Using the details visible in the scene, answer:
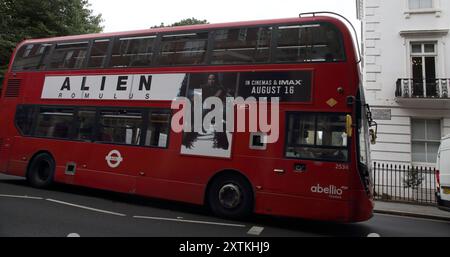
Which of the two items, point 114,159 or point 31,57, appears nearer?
point 114,159

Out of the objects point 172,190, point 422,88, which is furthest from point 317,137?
point 422,88

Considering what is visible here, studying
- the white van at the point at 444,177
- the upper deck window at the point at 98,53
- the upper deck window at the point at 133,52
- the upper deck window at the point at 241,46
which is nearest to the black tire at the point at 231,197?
the upper deck window at the point at 241,46

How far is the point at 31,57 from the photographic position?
435 inches

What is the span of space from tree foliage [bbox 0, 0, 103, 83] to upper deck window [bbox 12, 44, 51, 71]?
9437mm

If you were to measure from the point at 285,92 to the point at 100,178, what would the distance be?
5013 millimetres

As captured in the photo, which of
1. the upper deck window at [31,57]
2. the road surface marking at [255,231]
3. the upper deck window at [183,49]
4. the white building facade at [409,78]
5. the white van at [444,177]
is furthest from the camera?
the white building facade at [409,78]

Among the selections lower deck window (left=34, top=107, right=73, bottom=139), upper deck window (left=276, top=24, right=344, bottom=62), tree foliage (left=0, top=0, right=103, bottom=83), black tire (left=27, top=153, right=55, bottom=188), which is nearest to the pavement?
upper deck window (left=276, top=24, right=344, bottom=62)

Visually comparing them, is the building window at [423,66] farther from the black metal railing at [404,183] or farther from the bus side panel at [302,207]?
the bus side panel at [302,207]

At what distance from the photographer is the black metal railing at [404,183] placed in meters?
15.1

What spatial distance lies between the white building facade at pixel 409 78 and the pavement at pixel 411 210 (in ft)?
11.3

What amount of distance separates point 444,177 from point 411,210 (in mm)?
2587

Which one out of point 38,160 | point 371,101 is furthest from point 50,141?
point 371,101

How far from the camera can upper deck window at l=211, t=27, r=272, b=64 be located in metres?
7.91

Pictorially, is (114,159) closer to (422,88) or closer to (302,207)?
(302,207)
